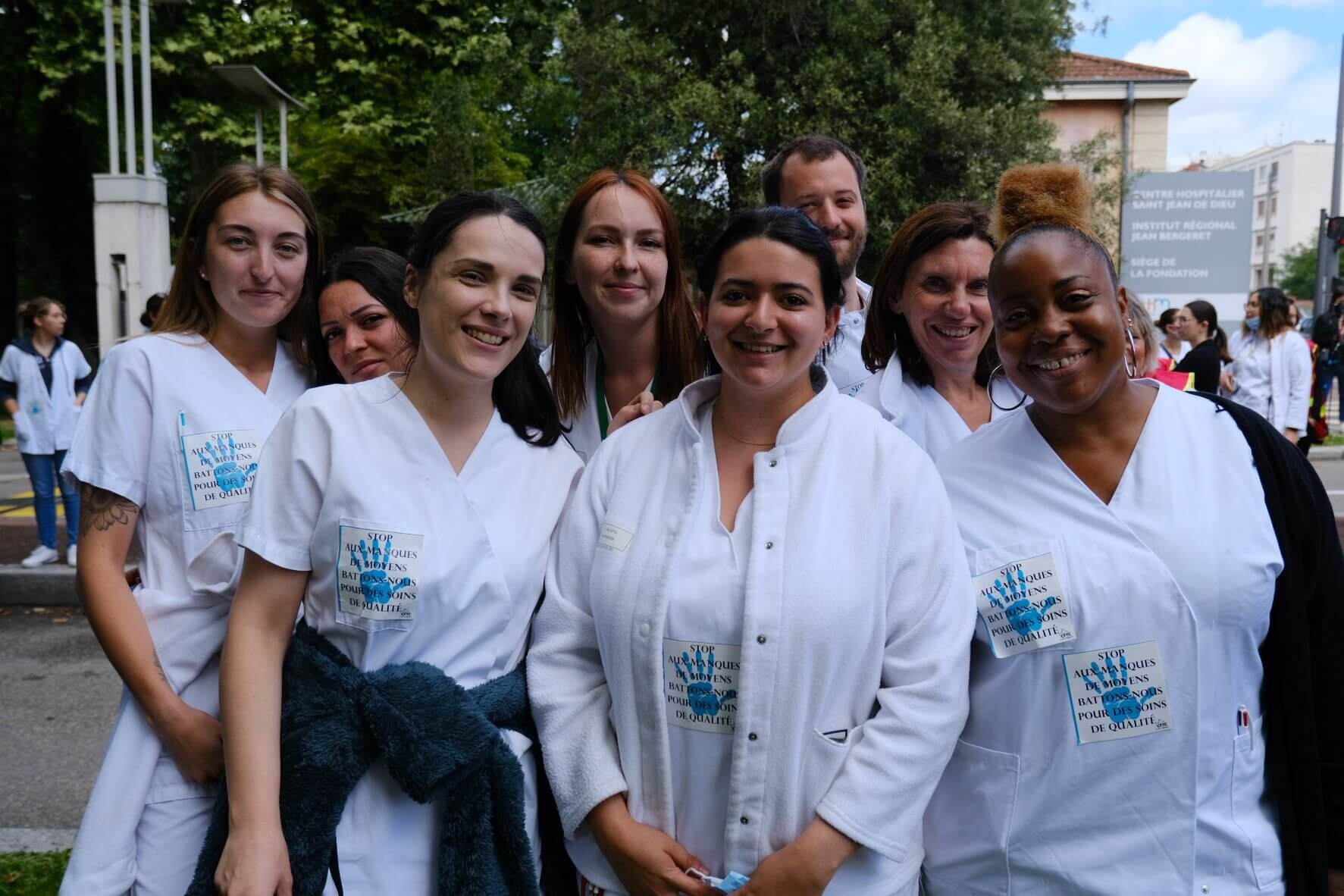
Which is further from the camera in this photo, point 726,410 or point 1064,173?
point 1064,173

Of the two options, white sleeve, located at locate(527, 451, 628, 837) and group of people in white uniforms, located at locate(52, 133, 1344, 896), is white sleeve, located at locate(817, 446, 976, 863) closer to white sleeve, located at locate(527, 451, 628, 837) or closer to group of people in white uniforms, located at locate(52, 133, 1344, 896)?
group of people in white uniforms, located at locate(52, 133, 1344, 896)

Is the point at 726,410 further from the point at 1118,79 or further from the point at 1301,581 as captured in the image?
the point at 1118,79

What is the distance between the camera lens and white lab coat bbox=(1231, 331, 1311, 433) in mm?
10375

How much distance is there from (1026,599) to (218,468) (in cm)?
172

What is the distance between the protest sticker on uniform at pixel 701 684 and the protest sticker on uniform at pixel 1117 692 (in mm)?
616

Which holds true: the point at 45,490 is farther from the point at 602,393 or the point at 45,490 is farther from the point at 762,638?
the point at 762,638

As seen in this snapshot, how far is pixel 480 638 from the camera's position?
2072mm

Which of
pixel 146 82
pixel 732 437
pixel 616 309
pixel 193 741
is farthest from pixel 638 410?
pixel 146 82

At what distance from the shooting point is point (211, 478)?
2.32 meters

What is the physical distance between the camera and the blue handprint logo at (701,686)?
1.98 metres

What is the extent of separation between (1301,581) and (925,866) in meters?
0.90

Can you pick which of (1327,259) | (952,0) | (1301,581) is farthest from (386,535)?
(1327,259)

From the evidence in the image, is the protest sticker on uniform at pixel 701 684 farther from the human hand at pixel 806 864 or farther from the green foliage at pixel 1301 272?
the green foliage at pixel 1301 272

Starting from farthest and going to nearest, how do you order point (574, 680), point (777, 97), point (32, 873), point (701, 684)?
point (777, 97) < point (32, 873) < point (574, 680) < point (701, 684)
